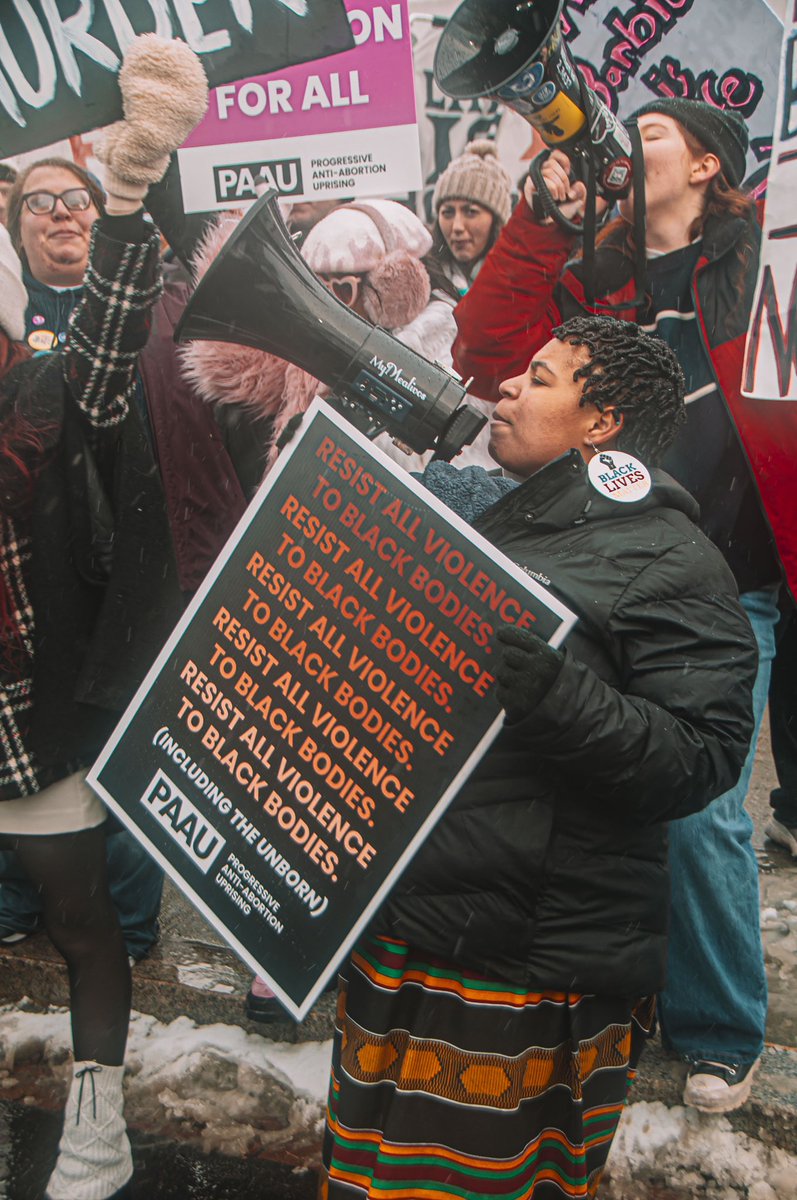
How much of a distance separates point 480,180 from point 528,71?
1.61 ft

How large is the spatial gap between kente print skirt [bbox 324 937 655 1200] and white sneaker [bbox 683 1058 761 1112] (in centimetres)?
71

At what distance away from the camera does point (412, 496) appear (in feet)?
4.99

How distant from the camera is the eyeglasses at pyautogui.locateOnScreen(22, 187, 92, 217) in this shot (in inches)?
118

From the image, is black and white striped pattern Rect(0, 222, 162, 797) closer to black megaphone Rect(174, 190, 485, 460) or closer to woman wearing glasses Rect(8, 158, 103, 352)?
black megaphone Rect(174, 190, 485, 460)

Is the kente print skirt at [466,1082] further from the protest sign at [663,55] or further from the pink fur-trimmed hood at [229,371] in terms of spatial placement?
the protest sign at [663,55]

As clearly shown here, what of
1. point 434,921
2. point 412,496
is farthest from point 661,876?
point 412,496

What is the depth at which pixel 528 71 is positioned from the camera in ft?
7.55

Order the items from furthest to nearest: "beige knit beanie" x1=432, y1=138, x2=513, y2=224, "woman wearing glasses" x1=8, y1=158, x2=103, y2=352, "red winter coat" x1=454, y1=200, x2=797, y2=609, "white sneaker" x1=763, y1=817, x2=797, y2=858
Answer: "white sneaker" x1=763, y1=817, x2=797, y2=858, "woman wearing glasses" x1=8, y1=158, x2=103, y2=352, "beige knit beanie" x1=432, y1=138, x2=513, y2=224, "red winter coat" x1=454, y1=200, x2=797, y2=609

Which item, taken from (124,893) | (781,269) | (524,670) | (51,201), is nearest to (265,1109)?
(124,893)

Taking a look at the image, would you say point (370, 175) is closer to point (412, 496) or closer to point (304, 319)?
point (304, 319)

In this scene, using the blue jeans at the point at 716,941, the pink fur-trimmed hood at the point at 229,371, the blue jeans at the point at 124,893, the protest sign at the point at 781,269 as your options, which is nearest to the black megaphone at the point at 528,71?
the protest sign at the point at 781,269

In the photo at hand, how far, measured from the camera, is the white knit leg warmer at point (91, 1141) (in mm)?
2059

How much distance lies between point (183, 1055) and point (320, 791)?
4.45 feet

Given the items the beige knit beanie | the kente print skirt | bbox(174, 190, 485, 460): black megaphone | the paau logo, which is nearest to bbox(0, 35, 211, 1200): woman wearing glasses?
bbox(174, 190, 485, 460): black megaphone
